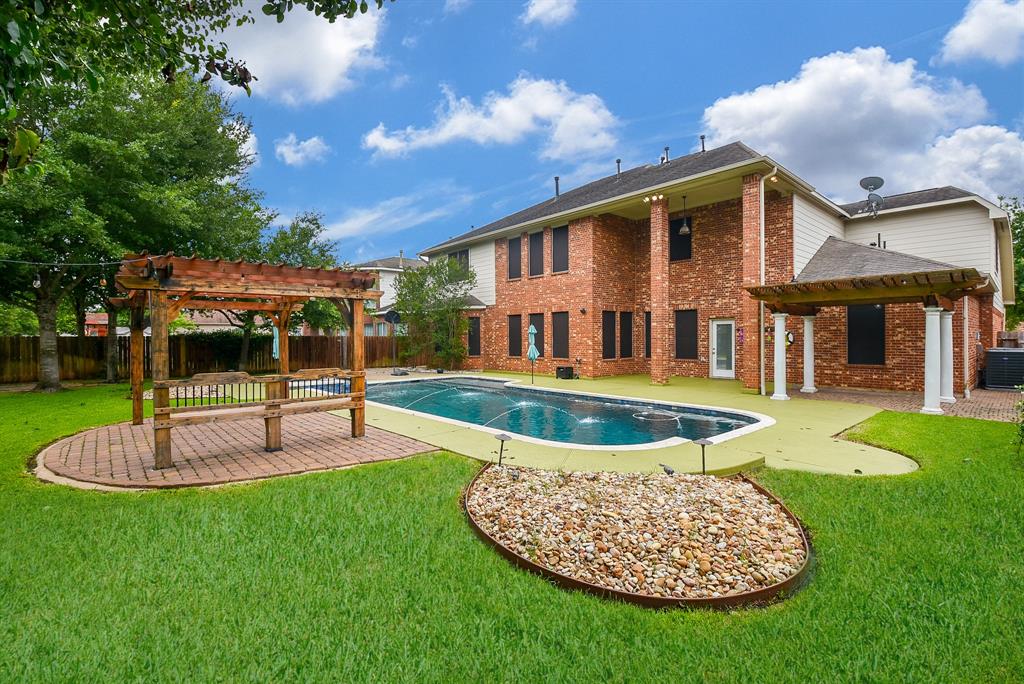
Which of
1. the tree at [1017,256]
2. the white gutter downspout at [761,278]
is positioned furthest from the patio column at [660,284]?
the tree at [1017,256]

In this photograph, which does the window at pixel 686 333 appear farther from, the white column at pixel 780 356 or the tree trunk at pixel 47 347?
the tree trunk at pixel 47 347

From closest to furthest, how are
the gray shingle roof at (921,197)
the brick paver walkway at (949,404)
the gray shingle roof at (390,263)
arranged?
the brick paver walkway at (949,404)
the gray shingle roof at (921,197)
the gray shingle roof at (390,263)

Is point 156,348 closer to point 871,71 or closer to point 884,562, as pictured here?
point 884,562

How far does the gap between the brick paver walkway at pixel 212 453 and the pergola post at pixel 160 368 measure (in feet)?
0.65

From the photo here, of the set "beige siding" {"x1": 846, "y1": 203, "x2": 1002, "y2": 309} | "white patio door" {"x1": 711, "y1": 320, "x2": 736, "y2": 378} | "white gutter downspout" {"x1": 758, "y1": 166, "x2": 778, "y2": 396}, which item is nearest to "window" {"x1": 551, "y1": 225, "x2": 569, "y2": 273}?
"white patio door" {"x1": 711, "y1": 320, "x2": 736, "y2": 378}

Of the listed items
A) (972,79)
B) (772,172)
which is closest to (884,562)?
(772,172)

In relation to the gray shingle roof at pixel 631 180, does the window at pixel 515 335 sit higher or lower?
lower

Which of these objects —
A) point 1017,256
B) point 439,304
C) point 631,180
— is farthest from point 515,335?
point 1017,256

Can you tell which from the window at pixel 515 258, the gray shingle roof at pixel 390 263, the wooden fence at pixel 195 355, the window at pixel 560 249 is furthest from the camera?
the gray shingle roof at pixel 390 263

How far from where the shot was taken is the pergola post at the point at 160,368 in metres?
5.35

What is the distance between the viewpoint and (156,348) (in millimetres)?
5398

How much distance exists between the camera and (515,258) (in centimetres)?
1889

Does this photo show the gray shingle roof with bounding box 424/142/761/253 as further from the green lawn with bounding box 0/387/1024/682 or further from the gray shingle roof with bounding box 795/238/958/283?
the green lawn with bounding box 0/387/1024/682

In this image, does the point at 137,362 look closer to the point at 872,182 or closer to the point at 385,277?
the point at 872,182
